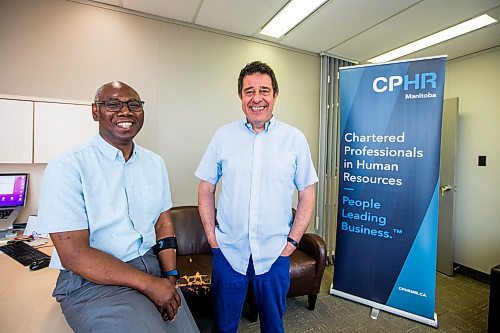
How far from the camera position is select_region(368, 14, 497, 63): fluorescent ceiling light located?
109 inches

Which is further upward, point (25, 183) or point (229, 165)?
point (229, 165)

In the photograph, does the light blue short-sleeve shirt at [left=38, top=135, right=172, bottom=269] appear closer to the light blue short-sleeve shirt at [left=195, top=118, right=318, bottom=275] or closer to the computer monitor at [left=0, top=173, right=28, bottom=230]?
the light blue short-sleeve shirt at [left=195, top=118, right=318, bottom=275]

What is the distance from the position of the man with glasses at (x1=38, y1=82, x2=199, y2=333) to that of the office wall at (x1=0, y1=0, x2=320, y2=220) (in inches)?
71.0

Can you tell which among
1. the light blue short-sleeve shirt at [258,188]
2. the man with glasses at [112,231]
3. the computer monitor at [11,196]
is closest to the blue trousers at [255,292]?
the light blue short-sleeve shirt at [258,188]

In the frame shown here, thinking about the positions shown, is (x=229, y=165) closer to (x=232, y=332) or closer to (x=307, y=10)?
(x=232, y=332)

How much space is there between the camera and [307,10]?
8.72 feet

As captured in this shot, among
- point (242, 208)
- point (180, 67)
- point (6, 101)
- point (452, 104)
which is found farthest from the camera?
point (452, 104)

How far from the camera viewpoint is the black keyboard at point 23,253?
169 cm

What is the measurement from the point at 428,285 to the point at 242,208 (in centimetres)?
195

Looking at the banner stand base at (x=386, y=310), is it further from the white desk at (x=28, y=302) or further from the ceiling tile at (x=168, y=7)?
the ceiling tile at (x=168, y=7)

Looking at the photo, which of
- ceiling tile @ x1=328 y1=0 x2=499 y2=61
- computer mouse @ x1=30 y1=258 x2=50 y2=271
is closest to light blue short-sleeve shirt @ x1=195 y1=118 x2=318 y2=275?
computer mouse @ x1=30 y1=258 x2=50 y2=271

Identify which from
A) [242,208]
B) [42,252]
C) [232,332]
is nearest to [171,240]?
[242,208]

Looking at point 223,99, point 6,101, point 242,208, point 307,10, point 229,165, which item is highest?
point 307,10

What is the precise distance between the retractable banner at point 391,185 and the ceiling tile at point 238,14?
0.95 metres
